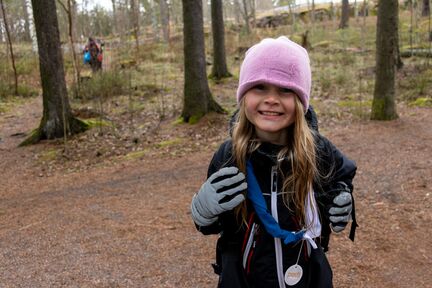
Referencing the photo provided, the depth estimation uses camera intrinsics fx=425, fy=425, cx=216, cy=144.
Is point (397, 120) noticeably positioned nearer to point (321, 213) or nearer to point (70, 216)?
point (70, 216)

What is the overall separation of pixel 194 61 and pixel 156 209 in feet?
15.5

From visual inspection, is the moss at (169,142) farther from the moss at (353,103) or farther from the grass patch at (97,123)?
the moss at (353,103)

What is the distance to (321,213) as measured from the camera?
1957 mm

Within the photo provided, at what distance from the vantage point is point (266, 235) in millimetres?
1835

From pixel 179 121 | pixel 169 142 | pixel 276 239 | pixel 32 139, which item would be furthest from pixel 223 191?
pixel 32 139

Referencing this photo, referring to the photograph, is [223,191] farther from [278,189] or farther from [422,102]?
[422,102]

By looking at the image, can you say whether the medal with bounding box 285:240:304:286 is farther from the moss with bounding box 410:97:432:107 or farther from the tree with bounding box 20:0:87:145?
the moss with bounding box 410:97:432:107

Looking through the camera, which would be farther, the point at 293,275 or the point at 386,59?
the point at 386,59

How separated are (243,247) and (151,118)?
28.5 feet

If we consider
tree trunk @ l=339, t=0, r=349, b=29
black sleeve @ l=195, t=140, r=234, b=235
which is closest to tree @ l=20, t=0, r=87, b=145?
black sleeve @ l=195, t=140, r=234, b=235

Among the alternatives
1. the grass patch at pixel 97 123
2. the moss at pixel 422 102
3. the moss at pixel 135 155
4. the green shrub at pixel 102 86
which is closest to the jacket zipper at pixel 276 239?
the moss at pixel 135 155

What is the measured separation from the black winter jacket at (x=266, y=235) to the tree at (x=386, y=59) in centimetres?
699

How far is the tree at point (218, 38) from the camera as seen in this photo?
1394cm

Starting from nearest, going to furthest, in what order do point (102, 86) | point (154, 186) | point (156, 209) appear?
1. point (156, 209)
2. point (154, 186)
3. point (102, 86)
